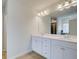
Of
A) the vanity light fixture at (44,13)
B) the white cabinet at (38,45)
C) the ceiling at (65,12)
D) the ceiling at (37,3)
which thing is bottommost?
the white cabinet at (38,45)

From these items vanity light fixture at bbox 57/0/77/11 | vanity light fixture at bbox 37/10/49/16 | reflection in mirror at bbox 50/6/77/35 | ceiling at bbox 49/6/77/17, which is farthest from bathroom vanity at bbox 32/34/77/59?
vanity light fixture at bbox 37/10/49/16

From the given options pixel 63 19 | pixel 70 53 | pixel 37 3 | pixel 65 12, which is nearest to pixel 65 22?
pixel 63 19

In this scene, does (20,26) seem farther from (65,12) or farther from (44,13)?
(65,12)

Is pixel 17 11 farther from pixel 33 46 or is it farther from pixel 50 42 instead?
pixel 50 42

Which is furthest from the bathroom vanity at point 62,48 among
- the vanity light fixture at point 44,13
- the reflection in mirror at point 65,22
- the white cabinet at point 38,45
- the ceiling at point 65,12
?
the vanity light fixture at point 44,13

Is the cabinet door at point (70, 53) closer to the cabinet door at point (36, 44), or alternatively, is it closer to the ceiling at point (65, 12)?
the ceiling at point (65, 12)

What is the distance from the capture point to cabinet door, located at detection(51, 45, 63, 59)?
3039 mm

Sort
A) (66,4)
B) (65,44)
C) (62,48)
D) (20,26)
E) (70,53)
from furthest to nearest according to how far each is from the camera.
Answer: (20,26), (66,4), (62,48), (65,44), (70,53)

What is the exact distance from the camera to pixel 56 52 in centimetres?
326

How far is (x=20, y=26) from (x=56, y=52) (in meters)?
2.42

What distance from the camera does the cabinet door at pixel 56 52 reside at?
9.97ft

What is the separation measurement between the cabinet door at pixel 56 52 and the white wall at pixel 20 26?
6.15 feet

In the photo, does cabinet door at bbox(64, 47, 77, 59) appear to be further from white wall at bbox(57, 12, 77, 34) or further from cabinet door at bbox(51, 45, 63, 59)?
white wall at bbox(57, 12, 77, 34)

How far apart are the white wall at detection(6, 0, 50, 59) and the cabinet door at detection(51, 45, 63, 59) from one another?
6.15 ft
